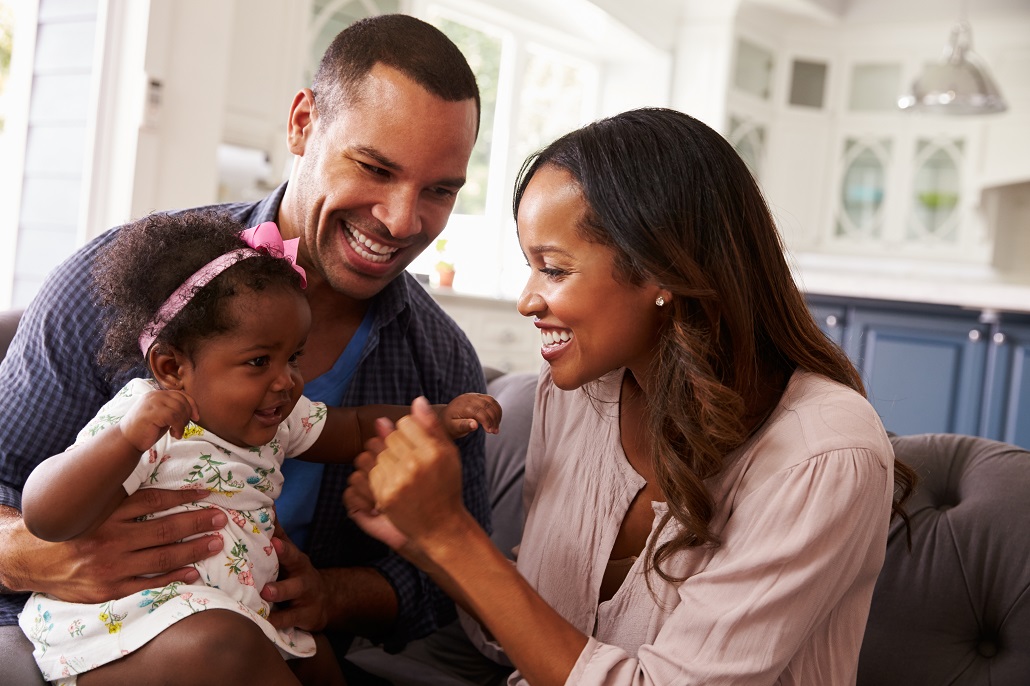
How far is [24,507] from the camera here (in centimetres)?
119

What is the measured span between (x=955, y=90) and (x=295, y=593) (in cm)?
517

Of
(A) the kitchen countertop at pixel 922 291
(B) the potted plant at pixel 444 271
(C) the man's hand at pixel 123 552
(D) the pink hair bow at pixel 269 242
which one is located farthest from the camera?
(B) the potted plant at pixel 444 271

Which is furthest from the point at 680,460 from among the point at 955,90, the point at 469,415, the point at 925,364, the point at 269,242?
the point at 955,90

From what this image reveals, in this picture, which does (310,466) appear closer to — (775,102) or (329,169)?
(329,169)

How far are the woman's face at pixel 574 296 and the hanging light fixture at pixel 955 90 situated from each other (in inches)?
188

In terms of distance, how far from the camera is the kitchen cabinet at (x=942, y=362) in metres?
4.71

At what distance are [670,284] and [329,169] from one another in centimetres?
67

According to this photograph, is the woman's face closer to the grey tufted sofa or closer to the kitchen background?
the grey tufted sofa

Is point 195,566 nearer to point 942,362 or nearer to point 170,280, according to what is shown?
point 170,280

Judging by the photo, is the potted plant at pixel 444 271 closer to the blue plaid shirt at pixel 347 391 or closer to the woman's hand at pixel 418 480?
the blue plaid shirt at pixel 347 391

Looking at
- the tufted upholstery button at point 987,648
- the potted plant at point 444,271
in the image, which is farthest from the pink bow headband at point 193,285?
the potted plant at point 444,271

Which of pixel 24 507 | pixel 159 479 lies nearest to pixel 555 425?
pixel 159 479

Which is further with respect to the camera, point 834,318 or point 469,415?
point 834,318

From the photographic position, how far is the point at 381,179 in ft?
5.32
